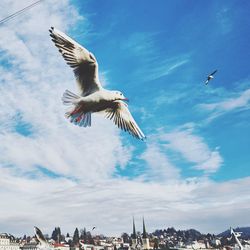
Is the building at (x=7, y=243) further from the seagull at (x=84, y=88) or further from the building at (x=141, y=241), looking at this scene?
the seagull at (x=84, y=88)

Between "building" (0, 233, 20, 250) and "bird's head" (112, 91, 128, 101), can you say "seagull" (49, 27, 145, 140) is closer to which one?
"bird's head" (112, 91, 128, 101)

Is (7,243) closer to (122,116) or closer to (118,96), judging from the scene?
(122,116)

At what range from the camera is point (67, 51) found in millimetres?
5789

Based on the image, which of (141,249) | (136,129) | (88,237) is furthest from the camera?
(88,237)

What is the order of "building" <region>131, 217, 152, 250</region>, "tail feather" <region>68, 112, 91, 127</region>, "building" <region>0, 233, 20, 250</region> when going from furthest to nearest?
"building" <region>131, 217, 152, 250</region> → "building" <region>0, 233, 20, 250</region> → "tail feather" <region>68, 112, 91, 127</region>

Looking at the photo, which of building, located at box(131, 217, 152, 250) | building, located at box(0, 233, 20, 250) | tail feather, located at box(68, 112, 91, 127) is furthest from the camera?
building, located at box(131, 217, 152, 250)

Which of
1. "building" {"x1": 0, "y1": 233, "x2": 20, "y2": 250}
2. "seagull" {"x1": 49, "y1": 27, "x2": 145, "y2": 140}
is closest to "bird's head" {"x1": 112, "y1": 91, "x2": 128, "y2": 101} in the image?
"seagull" {"x1": 49, "y1": 27, "x2": 145, "y2": 140}

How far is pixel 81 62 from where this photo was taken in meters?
6.05

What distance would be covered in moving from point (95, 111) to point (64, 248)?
4019 inches

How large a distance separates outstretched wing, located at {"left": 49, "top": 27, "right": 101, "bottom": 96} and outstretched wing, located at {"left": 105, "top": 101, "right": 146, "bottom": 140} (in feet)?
2.53

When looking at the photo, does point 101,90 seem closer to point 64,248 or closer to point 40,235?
point 40,235

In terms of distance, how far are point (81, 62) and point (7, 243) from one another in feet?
308

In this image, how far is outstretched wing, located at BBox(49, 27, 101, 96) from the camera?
225 inches

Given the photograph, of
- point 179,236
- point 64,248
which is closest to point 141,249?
point 64,248
